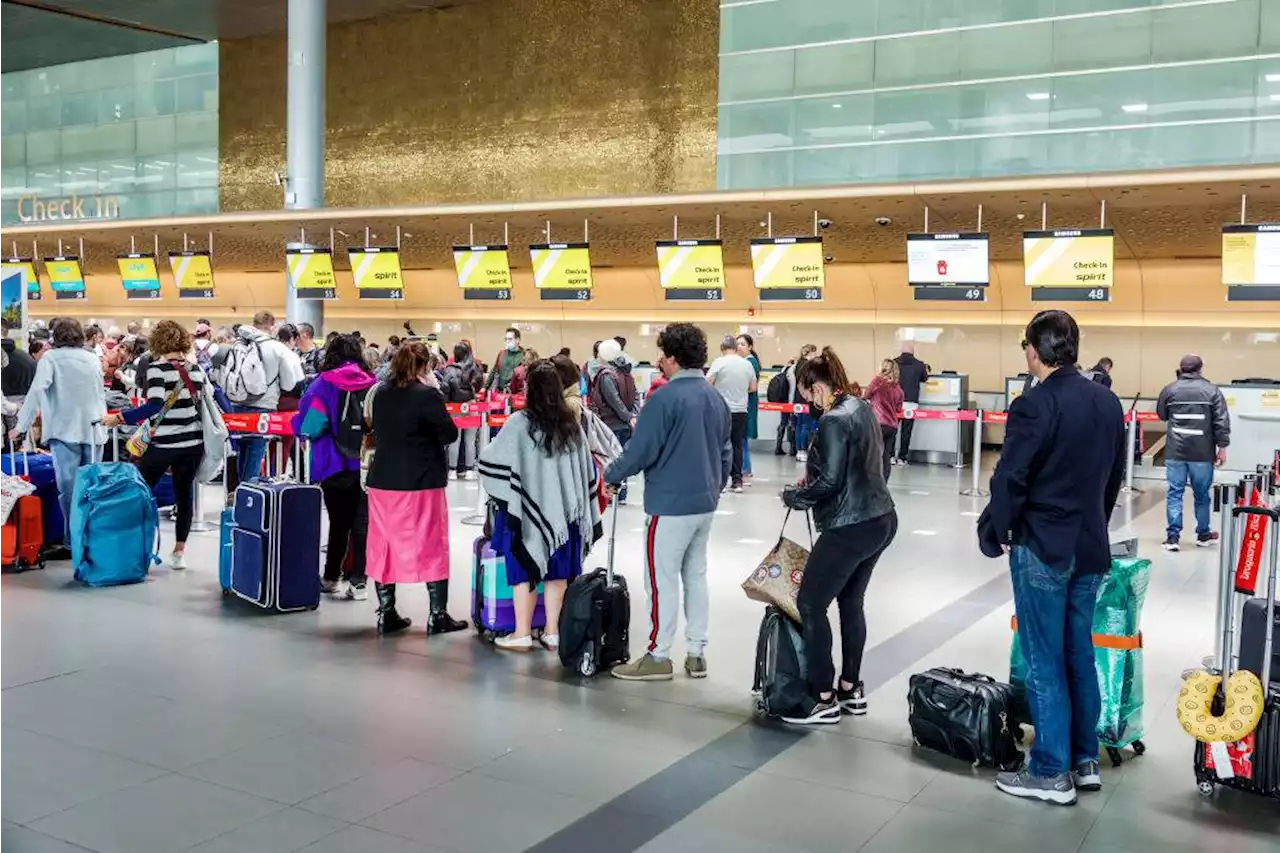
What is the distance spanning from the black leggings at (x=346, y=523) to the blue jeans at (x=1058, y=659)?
15.6ft

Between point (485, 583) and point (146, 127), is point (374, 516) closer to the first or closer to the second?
point (485, 583)

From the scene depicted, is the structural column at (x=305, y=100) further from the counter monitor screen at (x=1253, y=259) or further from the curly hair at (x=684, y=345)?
the curly hair at (x=684, y=345)

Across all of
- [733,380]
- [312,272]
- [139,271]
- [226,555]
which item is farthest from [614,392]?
[139,271]

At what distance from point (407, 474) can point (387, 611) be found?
90cm

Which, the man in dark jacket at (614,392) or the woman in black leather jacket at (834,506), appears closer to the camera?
the woman in black leather jacket at (834,506)

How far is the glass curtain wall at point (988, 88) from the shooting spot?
44.7ft

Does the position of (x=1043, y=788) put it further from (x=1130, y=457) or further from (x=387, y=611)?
(x=1130, y=457)

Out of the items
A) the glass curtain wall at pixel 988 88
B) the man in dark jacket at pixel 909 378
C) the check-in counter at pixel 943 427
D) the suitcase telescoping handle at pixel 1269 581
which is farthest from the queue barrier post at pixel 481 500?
the check-in counter at pixel 943 427

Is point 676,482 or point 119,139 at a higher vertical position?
point 119,139

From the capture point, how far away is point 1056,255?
1417 cm

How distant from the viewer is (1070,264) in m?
14.1

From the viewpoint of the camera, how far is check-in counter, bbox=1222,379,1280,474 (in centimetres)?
1608

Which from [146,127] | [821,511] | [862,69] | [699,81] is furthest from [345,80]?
[821,511]

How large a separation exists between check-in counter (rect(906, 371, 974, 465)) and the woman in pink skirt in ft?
42.6
